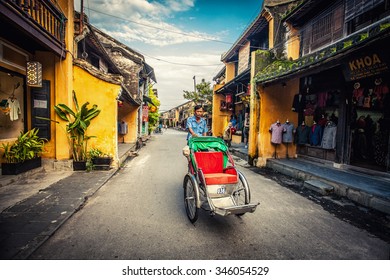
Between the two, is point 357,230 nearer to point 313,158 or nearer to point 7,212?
point 313,158

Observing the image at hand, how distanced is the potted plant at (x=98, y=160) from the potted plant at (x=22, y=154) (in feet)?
4.83

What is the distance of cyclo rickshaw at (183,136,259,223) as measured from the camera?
336cm

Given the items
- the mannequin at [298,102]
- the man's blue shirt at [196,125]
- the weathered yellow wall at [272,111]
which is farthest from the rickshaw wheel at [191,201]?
the mannequin at [298,102]

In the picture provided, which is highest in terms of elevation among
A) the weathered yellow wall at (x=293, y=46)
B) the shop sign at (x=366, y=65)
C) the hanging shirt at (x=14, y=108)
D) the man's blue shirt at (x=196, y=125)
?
the weathered yellow wall at (x=293, y=46)

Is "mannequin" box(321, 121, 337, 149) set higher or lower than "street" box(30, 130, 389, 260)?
higher

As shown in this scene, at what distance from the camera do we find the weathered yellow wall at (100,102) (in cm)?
743

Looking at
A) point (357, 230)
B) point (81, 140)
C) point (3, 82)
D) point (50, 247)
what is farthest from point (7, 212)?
point (357, 230)

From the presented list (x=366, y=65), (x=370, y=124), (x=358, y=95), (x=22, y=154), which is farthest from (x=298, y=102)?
(x=22, y=154)

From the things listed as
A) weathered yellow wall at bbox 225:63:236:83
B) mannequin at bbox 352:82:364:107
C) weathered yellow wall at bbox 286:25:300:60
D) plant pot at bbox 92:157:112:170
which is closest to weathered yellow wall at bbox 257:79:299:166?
weathered yellow wall at bbox 286:25:300:60

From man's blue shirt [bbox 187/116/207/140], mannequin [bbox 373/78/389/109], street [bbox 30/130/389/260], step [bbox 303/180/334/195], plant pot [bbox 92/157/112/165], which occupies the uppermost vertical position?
mannequin [bbox 373/78/389/109]

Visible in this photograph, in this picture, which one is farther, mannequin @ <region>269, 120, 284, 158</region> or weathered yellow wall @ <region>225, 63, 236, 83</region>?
weathered yellow wall @ <region>225, 63, 236, 83</region>

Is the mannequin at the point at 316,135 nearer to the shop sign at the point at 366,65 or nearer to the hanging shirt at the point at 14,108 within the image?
the shop sign at the point at 366,65

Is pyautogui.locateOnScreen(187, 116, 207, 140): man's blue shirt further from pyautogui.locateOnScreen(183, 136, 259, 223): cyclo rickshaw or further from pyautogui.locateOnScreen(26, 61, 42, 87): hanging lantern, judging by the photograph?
pyautogui.locateOnScreen(26, 61, 42, 87): hanging lantern

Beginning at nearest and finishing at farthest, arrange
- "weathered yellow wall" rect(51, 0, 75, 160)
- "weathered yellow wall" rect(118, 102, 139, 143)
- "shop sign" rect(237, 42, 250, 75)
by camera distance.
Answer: "weathered yellow wall" rect(51, 0, 75, 160)
"shop sign" rect(237, 42, 250, 75)
"weathered yellow wall" rect(118, 102, 139, 143)
